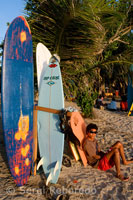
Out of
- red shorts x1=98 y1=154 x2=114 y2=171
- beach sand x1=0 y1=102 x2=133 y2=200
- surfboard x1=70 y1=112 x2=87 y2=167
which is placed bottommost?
beach sand x1=0 y1=102 x2=133 y2=200

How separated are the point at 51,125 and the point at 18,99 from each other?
1.85 ft

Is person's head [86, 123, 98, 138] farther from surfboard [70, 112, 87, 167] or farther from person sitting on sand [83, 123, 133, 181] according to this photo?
surfboard [70, 112, 87, 167]

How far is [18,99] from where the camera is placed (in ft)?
7.18

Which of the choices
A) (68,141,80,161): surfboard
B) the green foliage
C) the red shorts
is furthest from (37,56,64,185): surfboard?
the green foliage

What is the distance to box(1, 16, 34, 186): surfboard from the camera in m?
2.10

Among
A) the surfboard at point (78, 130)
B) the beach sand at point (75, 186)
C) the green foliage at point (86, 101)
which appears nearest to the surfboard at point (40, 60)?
the surfboard at point (78, 130)

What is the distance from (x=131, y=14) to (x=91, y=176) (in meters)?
6.22

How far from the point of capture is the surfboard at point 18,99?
2096 millimetres

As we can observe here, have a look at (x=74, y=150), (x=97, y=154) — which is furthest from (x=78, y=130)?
(x=97, y=154)

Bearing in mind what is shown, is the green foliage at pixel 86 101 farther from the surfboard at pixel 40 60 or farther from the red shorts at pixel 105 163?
the red shorts at pixel 105 163

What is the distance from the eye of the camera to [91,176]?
96.2 inches

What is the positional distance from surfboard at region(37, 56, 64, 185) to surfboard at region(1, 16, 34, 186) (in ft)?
0.55

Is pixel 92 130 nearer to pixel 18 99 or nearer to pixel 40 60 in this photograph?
pixel 18 99

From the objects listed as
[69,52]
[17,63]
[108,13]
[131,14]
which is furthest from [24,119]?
[131,14]
